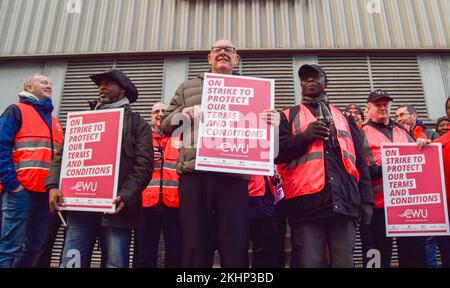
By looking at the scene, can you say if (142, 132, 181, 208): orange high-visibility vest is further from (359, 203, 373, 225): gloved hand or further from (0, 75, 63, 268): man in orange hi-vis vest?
(359, 203, 373, 225): gloved hand

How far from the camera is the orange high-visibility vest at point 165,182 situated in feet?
14.0

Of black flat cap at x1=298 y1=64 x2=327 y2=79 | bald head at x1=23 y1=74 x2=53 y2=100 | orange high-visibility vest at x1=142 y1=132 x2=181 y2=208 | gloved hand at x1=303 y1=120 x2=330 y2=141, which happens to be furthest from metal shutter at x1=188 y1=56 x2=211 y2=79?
gloved hand at x1=303 y1=120 x2=330 y2=141

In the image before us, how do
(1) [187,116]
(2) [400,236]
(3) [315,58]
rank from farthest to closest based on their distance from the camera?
1. (3) [315,58]
2. (2) [400,236]
3. (1) [187,116]

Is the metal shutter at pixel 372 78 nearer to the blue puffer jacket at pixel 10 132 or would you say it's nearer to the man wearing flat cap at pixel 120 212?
the man wearing flat cap at pixel 120 212

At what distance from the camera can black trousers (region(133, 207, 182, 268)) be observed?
415 centimetres

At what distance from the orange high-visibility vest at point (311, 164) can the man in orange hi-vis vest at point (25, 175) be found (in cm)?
224

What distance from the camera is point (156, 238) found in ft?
14.2
